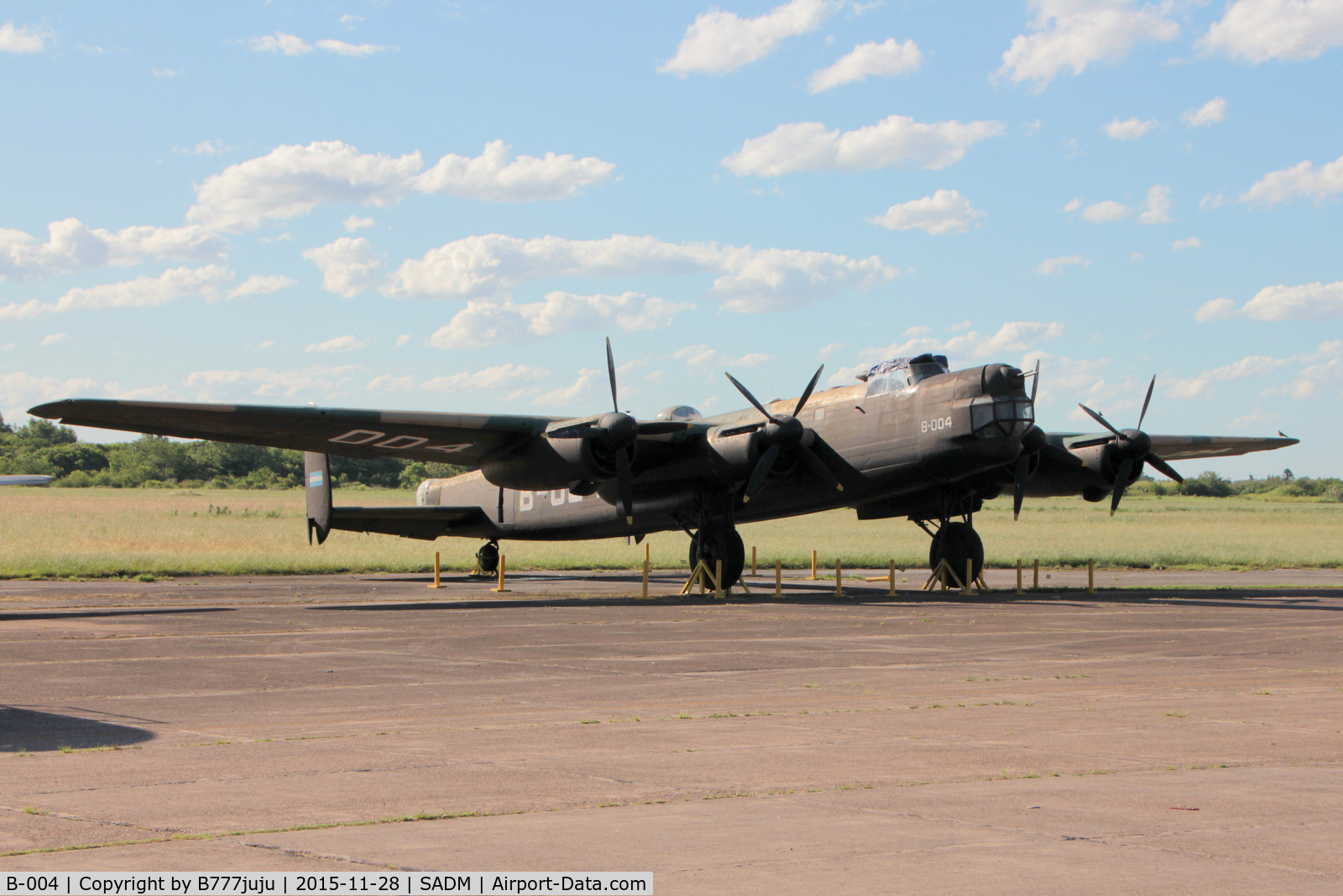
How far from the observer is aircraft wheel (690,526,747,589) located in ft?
103

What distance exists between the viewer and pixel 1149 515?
10069cm

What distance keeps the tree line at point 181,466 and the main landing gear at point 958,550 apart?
382 ft

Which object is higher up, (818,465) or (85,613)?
(818,465)

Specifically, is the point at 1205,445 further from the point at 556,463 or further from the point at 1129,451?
the point at 556,463

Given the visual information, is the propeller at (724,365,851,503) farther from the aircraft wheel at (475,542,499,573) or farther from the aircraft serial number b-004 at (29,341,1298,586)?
the aircraft wheel at (475,542,499,573)

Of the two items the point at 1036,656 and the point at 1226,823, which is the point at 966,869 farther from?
the point at 1036,656

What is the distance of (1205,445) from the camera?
38.5m

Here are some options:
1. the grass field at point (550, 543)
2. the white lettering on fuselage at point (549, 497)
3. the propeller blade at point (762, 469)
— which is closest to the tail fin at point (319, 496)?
the white lettering on fuselage at point (549, 497)

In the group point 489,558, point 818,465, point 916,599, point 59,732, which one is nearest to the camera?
point 59,732

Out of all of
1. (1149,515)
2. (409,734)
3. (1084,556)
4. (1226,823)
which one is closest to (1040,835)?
(1226,823)

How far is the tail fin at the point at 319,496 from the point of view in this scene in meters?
36.5

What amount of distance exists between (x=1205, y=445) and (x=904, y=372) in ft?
45.7
